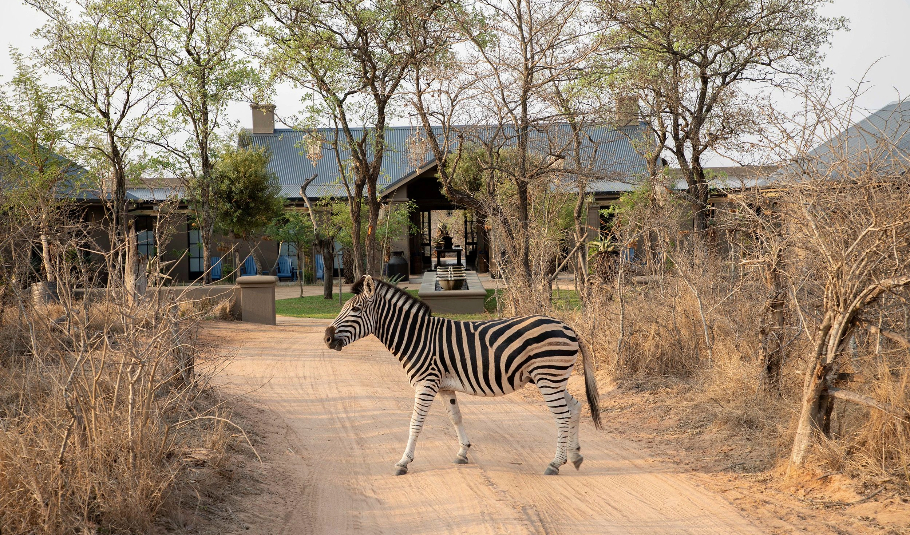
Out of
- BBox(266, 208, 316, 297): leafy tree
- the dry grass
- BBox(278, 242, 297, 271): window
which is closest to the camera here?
the dry grass

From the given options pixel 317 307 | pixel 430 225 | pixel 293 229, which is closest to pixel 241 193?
pixel 293 229

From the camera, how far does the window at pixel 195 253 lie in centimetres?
3158

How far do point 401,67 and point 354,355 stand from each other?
825 cm

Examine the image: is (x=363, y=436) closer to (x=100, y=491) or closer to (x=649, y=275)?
(x=100, y=491)

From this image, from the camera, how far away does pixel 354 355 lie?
45.4 feet

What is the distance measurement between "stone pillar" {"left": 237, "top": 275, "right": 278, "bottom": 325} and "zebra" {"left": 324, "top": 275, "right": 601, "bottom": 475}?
1115 cm

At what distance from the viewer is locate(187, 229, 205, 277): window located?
1243 inches

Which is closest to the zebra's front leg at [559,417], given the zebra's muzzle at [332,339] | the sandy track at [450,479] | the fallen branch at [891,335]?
the sandy track at [450,479]

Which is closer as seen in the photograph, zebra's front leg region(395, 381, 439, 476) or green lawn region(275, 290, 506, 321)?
zebra's front leg region(395, 381, 439, 476)

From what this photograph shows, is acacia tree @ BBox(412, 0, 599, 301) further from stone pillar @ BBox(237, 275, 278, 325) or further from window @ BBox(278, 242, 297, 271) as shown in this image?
window @ BBox(278, 242, 297, 271)

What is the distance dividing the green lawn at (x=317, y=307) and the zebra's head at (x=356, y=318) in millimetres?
10918

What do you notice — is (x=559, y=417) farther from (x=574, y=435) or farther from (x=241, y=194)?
(x=241, y=194)

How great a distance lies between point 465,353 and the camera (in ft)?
22.9

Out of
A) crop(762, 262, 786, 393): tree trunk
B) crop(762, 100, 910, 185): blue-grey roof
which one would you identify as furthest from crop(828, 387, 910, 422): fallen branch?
crop(762, 262, 786, 393): tree trunk
